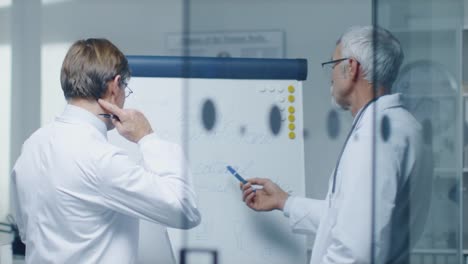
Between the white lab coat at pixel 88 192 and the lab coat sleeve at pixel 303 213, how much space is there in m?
0.41

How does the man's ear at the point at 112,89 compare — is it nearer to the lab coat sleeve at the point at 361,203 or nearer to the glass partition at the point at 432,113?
the lab coat sleeve at the point at 361,203

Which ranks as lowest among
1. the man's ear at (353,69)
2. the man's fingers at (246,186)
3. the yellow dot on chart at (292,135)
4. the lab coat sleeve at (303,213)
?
the lab coat sleeve at (303,213)

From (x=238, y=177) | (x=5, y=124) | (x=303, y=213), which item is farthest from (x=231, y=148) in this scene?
(x=5, y=124)

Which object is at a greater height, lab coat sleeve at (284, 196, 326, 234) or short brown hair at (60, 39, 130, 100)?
short brown hair at (60, 39, 130, 100)

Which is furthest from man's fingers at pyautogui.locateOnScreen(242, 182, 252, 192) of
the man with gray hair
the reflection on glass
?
the reflection on glass

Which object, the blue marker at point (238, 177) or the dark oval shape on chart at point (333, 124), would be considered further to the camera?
the dark oval shape on chart at point (333, 124)

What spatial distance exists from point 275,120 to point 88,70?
0.70 meters

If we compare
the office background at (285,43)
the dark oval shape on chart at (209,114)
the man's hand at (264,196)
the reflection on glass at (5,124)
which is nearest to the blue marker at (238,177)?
the man's hand at (264,196)

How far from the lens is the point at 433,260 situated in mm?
1688

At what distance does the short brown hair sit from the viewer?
152 cm

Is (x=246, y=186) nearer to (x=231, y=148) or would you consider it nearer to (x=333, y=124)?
(x=231, y=148)

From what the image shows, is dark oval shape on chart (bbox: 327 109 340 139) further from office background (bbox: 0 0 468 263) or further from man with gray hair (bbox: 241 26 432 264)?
man with gray hair (bbox: 241 26 432 264)

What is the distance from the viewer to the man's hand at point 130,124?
1575mm

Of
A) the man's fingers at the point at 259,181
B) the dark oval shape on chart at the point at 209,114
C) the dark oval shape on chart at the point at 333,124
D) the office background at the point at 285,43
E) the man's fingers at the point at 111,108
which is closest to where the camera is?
the man's fingers at the point at 111,108
